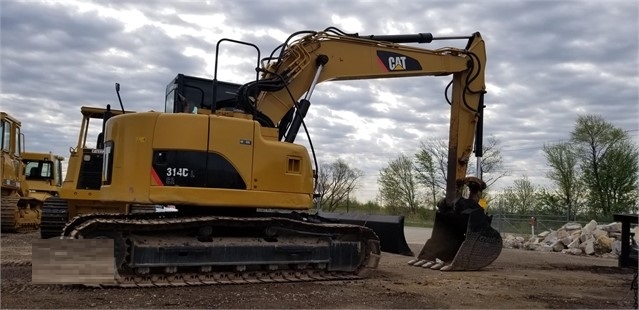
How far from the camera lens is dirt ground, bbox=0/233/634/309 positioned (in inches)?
262

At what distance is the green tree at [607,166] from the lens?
41.4m

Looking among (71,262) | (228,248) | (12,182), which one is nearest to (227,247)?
(228,248)

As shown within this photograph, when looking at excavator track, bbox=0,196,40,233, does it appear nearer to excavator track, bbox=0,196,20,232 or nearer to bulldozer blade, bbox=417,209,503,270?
excavator track, bbox=0,196,20,232

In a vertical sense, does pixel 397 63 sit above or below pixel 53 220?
above

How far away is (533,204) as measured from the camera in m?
48.3

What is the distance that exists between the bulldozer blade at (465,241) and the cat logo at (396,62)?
2.71 m

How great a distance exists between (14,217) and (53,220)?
18.4 feet

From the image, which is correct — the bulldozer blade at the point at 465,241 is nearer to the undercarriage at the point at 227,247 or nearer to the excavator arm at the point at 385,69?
the excavator arm at the point at 385,69

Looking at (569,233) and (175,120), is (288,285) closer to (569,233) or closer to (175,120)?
(175,120)

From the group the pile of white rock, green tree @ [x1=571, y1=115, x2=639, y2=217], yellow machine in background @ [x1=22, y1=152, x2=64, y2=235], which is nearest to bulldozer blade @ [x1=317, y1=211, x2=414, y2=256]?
the pile of white rock

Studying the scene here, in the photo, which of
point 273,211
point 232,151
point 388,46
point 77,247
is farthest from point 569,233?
point 77,247

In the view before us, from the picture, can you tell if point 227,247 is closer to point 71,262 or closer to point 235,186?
point 235,186

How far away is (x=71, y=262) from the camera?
716cm

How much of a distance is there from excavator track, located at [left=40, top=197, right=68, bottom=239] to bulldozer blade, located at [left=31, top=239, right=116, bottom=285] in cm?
493
